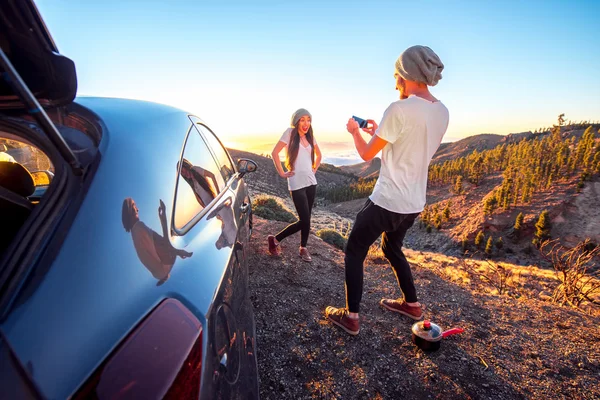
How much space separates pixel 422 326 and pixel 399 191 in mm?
1217

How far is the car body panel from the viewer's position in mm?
618

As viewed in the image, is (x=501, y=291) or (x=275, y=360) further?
(x=501, y=291)

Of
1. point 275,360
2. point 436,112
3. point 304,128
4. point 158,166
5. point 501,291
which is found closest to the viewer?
point 158,166

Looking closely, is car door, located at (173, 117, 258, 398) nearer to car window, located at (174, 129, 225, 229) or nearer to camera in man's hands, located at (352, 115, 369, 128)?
car window, located at (174, 129, 225, 229)

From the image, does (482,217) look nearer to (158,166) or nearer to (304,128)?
(304,128)

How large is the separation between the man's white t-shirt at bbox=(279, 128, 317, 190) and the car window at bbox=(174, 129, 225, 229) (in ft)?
5.45

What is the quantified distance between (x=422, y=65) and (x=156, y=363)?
2.14m

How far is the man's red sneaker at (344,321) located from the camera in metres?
2.56

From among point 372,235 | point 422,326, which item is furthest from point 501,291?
point 372,235

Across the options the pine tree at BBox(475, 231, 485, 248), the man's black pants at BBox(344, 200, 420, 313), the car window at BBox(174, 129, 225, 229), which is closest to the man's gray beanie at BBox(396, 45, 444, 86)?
the man's black pants at BBox(344, 200, 420, 313)

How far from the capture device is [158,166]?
1.14 metres

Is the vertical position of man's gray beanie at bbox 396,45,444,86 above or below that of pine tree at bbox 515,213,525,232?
above

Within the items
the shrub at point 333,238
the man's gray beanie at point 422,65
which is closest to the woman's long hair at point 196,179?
the man's gray beanie at point 422,65

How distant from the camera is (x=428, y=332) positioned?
7.97 ft
